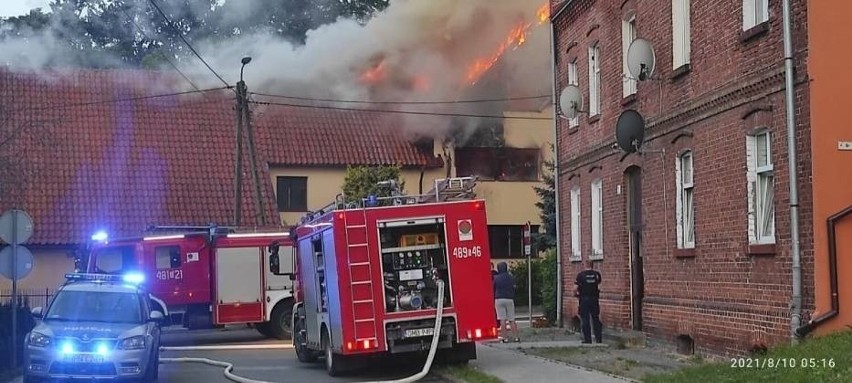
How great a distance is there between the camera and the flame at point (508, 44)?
87.7 ft

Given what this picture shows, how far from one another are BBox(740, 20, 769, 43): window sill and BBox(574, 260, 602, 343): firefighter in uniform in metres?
6.76

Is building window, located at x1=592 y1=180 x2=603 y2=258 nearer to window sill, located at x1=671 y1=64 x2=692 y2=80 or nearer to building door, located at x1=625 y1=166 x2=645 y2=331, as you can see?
building door, located at x1=625 y1=166 x2=645 y2=331

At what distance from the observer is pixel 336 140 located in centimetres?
3884

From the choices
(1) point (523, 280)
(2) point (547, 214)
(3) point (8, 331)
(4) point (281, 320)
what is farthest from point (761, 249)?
(1) point (523, 280)

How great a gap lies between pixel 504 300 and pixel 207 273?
24.6 feet

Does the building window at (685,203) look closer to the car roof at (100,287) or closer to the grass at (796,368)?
the grass at (796,368)

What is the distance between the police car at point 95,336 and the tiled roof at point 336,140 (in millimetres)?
21897

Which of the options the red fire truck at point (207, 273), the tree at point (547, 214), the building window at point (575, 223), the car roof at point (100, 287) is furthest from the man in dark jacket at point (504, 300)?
the tree at point (547, 214)

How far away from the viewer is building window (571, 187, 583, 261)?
78.6 ft

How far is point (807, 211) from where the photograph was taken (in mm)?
12820

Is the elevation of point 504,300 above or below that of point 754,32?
below

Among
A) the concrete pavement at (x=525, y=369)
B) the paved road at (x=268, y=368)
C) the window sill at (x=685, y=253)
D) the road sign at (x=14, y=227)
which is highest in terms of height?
the road sign at (x=14, y=227)

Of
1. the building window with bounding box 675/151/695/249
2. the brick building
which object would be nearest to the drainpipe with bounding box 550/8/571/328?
the brick building

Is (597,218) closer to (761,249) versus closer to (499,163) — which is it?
(761,249)
